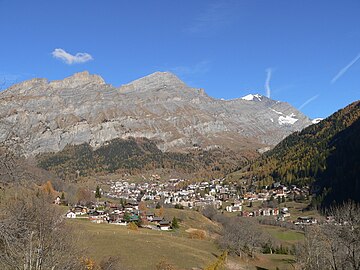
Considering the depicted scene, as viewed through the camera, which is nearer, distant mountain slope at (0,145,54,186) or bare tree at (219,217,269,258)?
distant mountain slope at (0,145,54,186)

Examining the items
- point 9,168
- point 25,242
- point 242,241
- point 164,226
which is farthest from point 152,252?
point 9,168

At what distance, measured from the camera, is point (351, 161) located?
605 ft

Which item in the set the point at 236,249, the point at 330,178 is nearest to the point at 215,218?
the point at 236,249

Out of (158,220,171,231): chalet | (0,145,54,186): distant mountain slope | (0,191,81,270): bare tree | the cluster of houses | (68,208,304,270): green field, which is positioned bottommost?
(68,208,304,270): green field

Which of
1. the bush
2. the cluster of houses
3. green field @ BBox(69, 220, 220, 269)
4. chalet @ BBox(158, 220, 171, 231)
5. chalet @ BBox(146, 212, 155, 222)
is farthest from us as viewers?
chalet @ BBox(146, 212, 155, 222)

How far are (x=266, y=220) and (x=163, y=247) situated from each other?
83363 mm

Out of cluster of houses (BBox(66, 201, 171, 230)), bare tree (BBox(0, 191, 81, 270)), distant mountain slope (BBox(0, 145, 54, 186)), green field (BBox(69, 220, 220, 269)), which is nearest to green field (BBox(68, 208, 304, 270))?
green field (BBox(69, 220, 220, 269))

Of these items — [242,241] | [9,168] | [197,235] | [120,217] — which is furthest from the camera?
[120,217]

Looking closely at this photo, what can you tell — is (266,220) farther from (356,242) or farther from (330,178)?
(356,242)

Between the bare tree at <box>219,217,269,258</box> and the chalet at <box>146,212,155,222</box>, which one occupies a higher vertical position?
the chalet at <box>146,212,155,222</box>

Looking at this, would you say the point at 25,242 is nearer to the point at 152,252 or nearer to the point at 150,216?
the point at 152,252

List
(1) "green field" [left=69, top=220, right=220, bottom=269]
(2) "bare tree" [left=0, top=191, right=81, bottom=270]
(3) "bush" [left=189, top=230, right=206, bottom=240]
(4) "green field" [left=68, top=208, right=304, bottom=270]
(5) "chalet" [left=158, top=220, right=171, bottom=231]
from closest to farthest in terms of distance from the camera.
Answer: (2) "bare tree" [left=0, top=191, right=81, bottom=270], (1) "green field" [left=69, top=220, right=220, bottom=269], (4) "green field" [left=68, top=208, right=304, bottom=270], (3) "bush" [left=189, top=230, right=206, bottom=240], (5) "chalet" [left=158, top=220, right=171, bottom=231]

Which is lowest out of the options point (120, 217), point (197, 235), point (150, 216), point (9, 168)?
point (197, 235)

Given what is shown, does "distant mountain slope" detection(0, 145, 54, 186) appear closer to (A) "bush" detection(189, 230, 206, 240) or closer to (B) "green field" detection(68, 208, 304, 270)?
(B) "green field" detection(68, 208, 304, 270)
